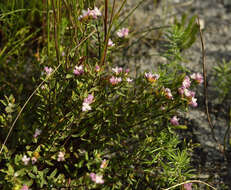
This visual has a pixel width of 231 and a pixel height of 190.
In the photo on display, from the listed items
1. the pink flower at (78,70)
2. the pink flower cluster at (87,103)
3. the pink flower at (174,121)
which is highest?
the pink flower at (78,70)

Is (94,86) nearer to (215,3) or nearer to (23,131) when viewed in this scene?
(23,131)

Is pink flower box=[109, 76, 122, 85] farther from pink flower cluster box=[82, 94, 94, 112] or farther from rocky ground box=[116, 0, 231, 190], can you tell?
rocky ground box=[116, 0, 231, 190]

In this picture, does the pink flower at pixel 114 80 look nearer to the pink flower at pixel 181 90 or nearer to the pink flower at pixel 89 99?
the pink flower at pixel 89 99

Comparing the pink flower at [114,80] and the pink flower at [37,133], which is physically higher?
the pink flower at [114,80]

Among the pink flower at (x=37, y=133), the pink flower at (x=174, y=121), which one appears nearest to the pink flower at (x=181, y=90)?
the pink flower at (x=174, y=121)

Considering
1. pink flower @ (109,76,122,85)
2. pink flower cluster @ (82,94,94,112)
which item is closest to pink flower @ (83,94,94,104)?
pink flower cluster @ (82,94,94,112)

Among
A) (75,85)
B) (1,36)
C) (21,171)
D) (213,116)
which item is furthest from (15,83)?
(213,116)
